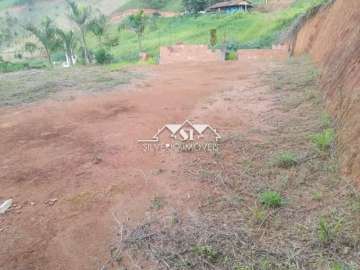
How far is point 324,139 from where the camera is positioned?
3.79 metres

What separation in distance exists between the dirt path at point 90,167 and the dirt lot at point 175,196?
2 centimetres

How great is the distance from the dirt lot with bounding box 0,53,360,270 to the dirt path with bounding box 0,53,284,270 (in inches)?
0.6

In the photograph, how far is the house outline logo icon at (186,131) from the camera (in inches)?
188

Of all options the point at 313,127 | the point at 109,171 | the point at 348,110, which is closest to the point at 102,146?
the point at 109,171

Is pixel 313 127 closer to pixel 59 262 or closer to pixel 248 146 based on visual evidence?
pixel 248 146

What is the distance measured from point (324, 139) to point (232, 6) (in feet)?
125

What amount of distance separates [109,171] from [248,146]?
169cm

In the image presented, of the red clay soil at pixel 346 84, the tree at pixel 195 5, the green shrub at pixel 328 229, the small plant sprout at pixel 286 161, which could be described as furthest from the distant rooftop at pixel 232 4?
the green shrub at pixel 328 229

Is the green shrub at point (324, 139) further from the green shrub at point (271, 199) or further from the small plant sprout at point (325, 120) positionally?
the green shrub at point (271, 199)

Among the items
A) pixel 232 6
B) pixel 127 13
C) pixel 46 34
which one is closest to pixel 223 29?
pixel 232 6

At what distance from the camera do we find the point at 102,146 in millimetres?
4648

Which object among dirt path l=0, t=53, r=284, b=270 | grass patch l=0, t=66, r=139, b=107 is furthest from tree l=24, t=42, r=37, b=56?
dirt path l=0, t=53, r=284, b=270

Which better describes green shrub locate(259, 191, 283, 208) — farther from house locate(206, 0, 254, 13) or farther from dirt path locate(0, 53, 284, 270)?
house locate(206, 0, 254, 13)

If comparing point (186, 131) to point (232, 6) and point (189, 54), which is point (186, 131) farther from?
point (232, 6)
